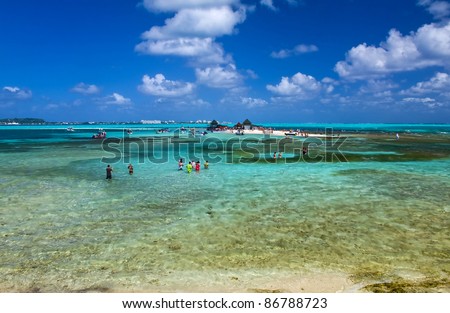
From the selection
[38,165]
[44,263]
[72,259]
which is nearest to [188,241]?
[72,259]

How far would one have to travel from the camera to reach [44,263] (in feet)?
39.0

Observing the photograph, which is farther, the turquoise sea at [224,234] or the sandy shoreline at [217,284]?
the turquoise sea at [224,234]

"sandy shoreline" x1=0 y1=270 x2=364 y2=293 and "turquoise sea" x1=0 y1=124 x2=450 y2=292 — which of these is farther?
"turquoise sea" x1=0 y1=124 x2=450 y2=292

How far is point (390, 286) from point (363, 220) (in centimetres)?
696

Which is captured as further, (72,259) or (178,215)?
(178,215)

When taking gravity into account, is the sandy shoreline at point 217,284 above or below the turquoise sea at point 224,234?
below

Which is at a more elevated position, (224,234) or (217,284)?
(224,234)

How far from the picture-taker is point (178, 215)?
703 inches

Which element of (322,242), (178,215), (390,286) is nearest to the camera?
(390,286)

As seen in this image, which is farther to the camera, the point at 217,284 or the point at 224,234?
the point at 224,234

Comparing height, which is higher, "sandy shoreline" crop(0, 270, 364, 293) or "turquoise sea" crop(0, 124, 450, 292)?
"turquoise sea" crop(0, 124, 450, 292)
